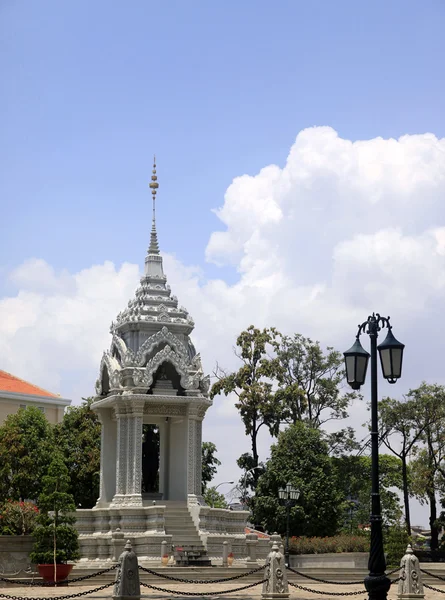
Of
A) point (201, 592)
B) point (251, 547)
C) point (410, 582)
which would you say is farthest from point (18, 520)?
point (410, 582)

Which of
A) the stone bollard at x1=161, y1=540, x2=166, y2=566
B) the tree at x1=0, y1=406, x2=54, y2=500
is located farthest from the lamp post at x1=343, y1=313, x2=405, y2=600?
the tree at x1=0, y1=406, x2=54, y2=500

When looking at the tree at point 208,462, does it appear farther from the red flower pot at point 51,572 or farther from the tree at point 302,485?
the red flower pot at point 51,572

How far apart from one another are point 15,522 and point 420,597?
14.2 meters

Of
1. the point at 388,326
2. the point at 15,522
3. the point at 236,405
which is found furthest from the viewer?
the point at 236,405

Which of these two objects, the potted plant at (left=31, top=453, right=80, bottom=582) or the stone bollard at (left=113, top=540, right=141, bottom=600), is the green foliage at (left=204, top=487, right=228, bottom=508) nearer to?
the potted plant at (left=31, top=453, right=80, bottom=582)

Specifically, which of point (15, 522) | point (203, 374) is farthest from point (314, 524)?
point (15, 522)

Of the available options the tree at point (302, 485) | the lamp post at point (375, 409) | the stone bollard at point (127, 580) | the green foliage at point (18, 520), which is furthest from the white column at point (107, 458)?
the lamp post at point (375, 409)

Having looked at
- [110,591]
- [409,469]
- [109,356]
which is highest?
[109,356]

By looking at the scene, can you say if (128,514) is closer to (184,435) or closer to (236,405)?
(184,435)

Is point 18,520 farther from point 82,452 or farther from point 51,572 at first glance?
point 82,452

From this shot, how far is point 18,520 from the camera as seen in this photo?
1302 inches

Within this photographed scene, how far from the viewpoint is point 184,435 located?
38.9 meters

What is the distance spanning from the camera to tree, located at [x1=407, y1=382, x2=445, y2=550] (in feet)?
176

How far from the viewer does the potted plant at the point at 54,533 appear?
2920 cm
